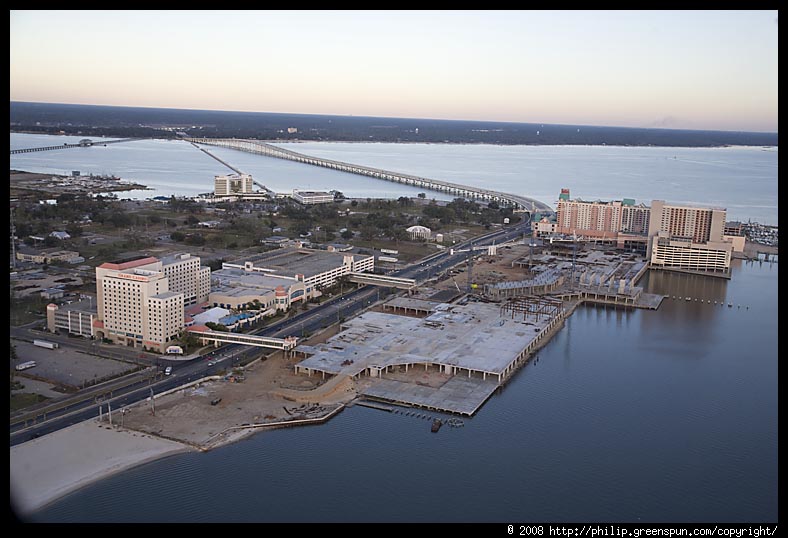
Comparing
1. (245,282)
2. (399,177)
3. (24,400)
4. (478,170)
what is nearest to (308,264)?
(245,282)

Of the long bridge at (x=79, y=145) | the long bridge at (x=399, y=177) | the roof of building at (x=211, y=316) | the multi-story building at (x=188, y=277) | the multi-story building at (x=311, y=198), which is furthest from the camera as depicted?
the long bridge at (x=79, y=145)

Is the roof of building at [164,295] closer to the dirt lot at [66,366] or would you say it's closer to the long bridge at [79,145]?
the dirt lot at [66,366]

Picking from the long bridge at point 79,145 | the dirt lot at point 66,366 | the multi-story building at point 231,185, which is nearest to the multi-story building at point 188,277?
the dirt lot at point 66,366

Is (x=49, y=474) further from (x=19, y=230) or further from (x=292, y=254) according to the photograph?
(x=19, y=230)

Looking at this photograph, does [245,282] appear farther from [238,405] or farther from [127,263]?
[238,405]

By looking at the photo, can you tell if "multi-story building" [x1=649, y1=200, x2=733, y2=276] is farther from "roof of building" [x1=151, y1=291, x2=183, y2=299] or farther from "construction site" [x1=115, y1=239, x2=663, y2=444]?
"roof of building" [x1=151, y1=291, x2=183, y2=299]

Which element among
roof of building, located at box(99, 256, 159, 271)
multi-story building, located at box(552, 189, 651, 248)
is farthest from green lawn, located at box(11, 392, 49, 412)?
multi-story building, located at box(552, 189, 651, 248)

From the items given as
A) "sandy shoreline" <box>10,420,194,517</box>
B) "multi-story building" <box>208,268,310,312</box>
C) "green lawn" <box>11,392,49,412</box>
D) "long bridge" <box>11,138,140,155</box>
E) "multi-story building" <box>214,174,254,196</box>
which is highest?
"long bridge" <box>11,138,140,155</box>
